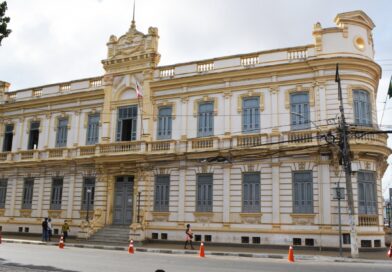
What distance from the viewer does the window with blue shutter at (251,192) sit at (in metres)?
24.6

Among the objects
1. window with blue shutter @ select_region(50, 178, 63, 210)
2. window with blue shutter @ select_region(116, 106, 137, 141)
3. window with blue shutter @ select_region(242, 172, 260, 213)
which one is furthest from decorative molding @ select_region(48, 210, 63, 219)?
window with blue shutter @ select_region(242, 172, 260, 213)

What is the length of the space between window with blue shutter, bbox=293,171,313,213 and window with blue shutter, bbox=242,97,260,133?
3730mm

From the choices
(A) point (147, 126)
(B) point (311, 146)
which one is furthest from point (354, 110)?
(A) point (147, 126)

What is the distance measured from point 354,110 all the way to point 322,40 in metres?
4.44

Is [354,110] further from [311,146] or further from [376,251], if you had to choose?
[376,251]

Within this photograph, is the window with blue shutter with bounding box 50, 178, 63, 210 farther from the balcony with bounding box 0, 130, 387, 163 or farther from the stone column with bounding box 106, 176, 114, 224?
the stone column with bounding box 106, 176, 114, 224

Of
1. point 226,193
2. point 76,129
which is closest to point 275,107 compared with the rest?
point 226,193

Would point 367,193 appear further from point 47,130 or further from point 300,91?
point 47,130

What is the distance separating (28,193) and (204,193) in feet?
48.4

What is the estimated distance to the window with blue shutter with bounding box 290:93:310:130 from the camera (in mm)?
24370

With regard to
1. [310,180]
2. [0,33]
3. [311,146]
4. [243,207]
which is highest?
[0,33]

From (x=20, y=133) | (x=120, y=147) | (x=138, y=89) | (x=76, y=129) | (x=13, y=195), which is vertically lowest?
(x=13, y=195)

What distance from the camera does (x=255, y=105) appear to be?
25.9 metres

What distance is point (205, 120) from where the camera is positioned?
27.1 m
